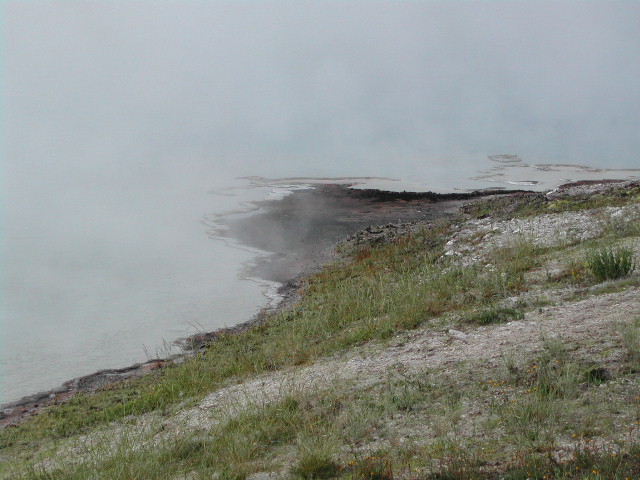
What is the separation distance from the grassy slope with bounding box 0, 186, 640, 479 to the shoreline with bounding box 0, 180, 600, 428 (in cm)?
76

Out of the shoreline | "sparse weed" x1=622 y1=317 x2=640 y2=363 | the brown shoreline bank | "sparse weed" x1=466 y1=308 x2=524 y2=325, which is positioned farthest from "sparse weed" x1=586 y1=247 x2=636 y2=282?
the brown shoreline bank

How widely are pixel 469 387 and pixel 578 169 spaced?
4279cm

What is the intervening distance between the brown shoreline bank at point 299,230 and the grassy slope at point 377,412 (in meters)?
0.83

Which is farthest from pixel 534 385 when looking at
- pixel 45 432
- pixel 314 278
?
pixel 314 278

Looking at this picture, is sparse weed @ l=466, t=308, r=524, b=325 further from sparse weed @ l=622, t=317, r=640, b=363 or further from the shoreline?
the shoreline

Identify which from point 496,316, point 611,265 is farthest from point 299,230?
point 496,316

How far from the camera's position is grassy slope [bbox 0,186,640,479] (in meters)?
4.90

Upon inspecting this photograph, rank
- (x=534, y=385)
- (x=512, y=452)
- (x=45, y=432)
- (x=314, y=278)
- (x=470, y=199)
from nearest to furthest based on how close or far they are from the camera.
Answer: (x=512, y=452) < (x=534, y=385) < (x=45, y=432) < (x=314, y=278) < (x=470, y=199)

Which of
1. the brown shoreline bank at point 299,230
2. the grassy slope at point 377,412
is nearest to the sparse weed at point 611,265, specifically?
the grassy slope at point 377,412

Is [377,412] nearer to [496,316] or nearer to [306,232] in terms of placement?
[496,316]

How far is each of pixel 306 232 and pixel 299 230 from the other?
527mm

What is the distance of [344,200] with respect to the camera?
32000 millimetres

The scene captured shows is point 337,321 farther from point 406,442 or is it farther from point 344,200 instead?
point 344,200

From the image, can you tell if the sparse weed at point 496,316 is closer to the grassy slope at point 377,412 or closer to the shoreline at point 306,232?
the grassy slope at point 377,412
